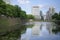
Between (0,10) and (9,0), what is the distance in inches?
654

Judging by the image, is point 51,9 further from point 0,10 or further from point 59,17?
point 0,10

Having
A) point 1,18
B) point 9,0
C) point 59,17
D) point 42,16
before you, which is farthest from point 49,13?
point 1,18

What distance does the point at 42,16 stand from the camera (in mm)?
101562

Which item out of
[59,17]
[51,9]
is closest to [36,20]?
[51,9]

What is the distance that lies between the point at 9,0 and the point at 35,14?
48.5 metres

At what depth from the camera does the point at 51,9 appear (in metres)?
91.9

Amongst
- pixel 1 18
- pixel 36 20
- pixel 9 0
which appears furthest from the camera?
pixel 36 20

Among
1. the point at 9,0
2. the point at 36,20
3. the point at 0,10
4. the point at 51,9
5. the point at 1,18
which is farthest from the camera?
the point at 36,20

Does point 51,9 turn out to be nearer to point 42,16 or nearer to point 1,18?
point 42,16

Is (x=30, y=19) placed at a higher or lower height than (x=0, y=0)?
lower

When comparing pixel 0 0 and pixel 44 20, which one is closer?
pixel 0 0

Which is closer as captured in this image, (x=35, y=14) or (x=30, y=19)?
(x=30, y=19)

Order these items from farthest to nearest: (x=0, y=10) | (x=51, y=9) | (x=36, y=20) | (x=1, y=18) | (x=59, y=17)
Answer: (x=36, y=20) < (x=51, y=9) < (x=59, y=17) < (x=1, y=18) < (x=0, y=10)

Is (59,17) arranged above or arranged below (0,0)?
below
